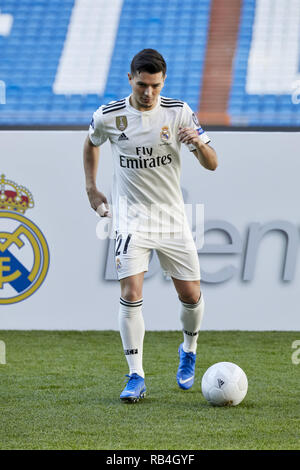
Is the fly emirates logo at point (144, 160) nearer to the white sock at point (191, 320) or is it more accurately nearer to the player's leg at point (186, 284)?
the player's leg at point (186, 284)

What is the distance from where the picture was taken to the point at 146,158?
13.1 ft

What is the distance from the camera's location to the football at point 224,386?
12.3 ft

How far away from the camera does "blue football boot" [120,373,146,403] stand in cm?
387

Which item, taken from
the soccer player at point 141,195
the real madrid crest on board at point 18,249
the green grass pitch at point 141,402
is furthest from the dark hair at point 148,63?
the real madrid crest on board at point 18,249

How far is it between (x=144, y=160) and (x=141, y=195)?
18 cm

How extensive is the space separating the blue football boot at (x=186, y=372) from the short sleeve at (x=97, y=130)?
4.03 feet

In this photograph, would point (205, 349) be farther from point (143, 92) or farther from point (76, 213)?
point (143, 92)

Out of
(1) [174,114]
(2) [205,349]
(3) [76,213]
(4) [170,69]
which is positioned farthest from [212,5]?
(1) [174,114]

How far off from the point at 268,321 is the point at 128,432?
12.0ft

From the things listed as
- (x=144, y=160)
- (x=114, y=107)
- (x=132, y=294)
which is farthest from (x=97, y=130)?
(x=132, y=294)
